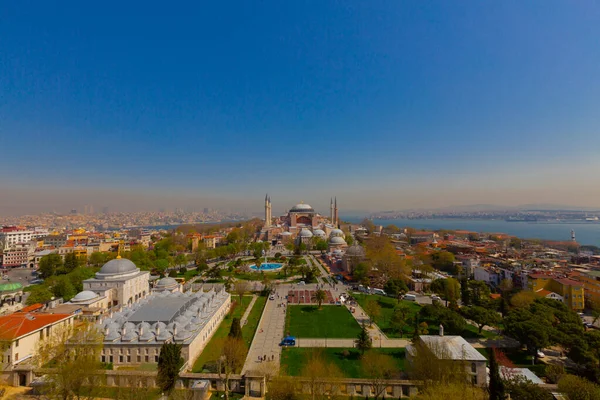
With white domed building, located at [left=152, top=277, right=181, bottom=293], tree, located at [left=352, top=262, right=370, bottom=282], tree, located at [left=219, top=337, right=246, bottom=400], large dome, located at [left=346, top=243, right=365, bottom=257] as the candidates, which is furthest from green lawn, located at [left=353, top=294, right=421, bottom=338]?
white domed building, located at [left=152, top=277, right=181, bottom=293]

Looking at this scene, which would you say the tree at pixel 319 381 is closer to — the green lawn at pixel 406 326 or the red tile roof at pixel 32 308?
the green lawn at pixel 406 326

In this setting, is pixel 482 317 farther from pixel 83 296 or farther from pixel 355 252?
pixel 83 296

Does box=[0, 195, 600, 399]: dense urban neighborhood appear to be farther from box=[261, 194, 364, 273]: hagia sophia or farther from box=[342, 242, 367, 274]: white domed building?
box=[261, 194, 364, 273]: hagia sophia

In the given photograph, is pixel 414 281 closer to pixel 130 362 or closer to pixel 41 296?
pixel 130 362

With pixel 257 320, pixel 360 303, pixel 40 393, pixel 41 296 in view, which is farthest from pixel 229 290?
pixel 40 393

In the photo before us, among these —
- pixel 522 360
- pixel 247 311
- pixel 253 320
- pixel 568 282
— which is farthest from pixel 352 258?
pixel 522 360
